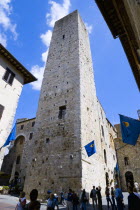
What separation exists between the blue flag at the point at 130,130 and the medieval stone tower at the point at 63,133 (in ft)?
13.6

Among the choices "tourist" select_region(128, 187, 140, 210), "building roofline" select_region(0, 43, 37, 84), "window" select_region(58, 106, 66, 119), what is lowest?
"tourist" select_region(128, 187, 140, 210)

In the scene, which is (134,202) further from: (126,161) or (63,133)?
(126,161)

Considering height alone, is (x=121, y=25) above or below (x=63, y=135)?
above

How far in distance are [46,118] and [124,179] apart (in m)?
14.9

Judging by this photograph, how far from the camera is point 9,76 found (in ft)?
35.7

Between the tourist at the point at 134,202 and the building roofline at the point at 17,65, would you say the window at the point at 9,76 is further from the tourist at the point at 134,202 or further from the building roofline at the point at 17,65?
the tourist at the point at 134,202

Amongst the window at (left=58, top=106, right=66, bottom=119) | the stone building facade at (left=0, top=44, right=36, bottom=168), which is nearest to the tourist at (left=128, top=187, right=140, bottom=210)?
the stone building facade at (left=0, top=44, right=36, bottom=168)

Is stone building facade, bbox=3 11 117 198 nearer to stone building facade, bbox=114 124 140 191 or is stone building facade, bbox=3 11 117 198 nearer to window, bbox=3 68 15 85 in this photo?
window, bbox=3 68 15 85

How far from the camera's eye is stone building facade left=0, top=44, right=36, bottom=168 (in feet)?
31.8

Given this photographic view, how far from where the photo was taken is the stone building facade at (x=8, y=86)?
9.68 metres

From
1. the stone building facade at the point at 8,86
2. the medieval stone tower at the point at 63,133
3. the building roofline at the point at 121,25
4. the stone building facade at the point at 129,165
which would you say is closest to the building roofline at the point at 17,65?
the stone building facade at the point at 8,86

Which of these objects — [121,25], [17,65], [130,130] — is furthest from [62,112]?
[121,25]

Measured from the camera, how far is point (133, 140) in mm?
7746

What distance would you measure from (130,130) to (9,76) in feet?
29.1
